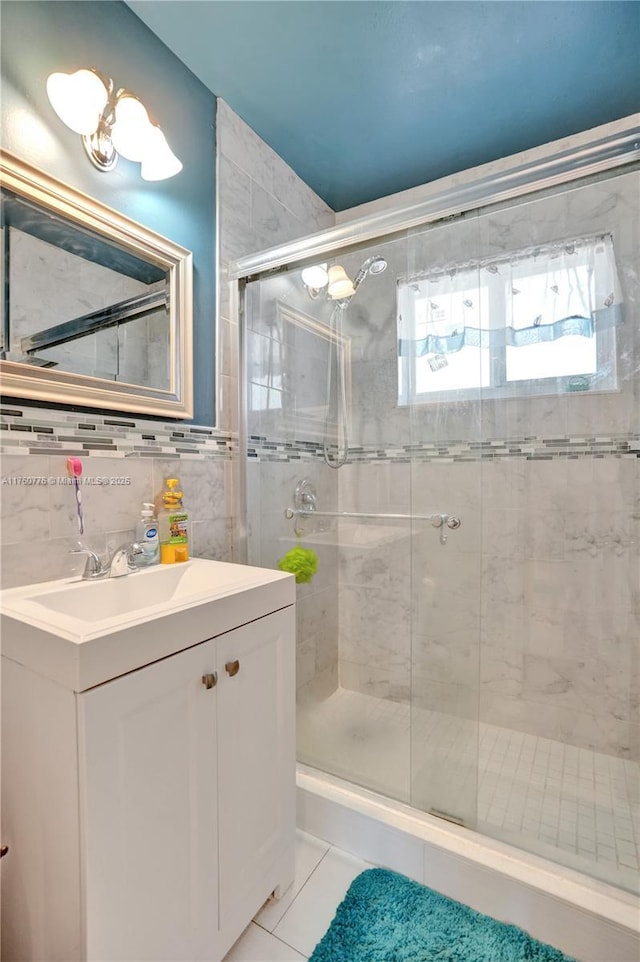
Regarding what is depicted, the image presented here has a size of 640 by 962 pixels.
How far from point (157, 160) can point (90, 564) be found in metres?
1.18

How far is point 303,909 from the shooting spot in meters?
1.13

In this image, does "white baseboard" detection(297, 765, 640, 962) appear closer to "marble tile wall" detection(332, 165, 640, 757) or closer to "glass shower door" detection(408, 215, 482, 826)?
"glass shower door" detection(408, 215, 482, 826)

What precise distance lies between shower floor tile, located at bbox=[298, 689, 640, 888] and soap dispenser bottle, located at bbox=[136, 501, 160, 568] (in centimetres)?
94

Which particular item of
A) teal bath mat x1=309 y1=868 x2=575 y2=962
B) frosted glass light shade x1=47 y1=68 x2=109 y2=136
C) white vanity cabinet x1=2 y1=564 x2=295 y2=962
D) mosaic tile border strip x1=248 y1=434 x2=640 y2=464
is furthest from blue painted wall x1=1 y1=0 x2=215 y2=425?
teal bath mat x1=309 y1=868 x2=575 y2=962

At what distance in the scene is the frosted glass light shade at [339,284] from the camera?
1.77 m

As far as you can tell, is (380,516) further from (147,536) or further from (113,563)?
(113,563)

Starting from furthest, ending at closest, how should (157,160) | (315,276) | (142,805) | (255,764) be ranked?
(315,276), (157,160), (255,764), (142,805)

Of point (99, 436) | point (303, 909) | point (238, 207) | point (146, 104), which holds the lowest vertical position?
point (303, 909)

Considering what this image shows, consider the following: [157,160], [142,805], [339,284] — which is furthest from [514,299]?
[142,805]

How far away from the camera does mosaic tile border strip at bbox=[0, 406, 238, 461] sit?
3.30ft

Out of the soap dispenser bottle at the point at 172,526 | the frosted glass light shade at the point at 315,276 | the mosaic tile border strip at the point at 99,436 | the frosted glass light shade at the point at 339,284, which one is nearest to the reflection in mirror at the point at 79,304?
the mosaic tile border strip at the point at 99,436

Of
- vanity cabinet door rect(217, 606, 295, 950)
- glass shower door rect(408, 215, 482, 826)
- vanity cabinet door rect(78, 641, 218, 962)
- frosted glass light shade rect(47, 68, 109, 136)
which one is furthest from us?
glass shower door rect(408, 215, 482, 826)

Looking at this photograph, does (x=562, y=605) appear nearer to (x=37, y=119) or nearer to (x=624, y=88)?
(x=624, y=88)

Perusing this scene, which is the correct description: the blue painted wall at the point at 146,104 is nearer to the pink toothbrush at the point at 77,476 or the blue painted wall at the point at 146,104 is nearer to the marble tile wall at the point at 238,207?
the marble tile wall at the point at 238,207
